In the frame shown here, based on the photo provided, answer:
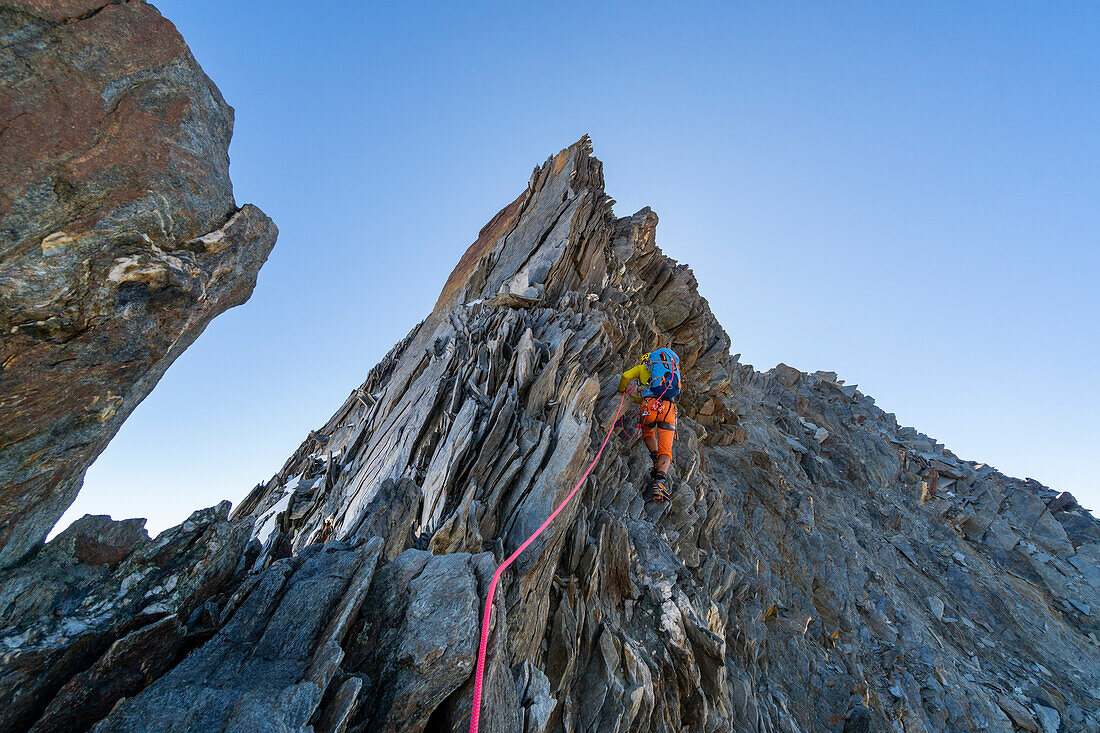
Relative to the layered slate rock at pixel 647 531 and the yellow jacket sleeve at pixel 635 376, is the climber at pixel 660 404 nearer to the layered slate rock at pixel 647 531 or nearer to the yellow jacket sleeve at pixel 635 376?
the yellow jacket sleeve at pixel 635 376

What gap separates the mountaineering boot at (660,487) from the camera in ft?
41.8

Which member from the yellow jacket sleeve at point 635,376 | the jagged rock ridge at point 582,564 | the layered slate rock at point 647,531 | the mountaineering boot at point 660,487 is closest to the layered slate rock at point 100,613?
the jagged rock ridge at point 582,564

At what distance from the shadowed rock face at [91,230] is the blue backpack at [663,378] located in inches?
409

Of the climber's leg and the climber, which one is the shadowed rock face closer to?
the climber

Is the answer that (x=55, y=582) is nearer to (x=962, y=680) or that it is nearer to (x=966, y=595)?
(x=962, y=680)

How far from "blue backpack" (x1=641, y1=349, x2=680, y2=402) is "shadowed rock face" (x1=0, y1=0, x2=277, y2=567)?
409 inches

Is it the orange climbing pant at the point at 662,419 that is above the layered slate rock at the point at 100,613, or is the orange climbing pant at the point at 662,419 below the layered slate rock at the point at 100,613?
above

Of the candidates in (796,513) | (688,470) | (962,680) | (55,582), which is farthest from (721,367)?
(55,582)

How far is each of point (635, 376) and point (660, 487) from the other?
327cm

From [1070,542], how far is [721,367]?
22.6 m

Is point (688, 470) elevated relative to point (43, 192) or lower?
elevated

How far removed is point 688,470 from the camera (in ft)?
50.0

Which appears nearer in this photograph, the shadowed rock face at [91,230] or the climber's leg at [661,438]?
the shadowed rock face at [91,230]

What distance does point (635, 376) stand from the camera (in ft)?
44.3
